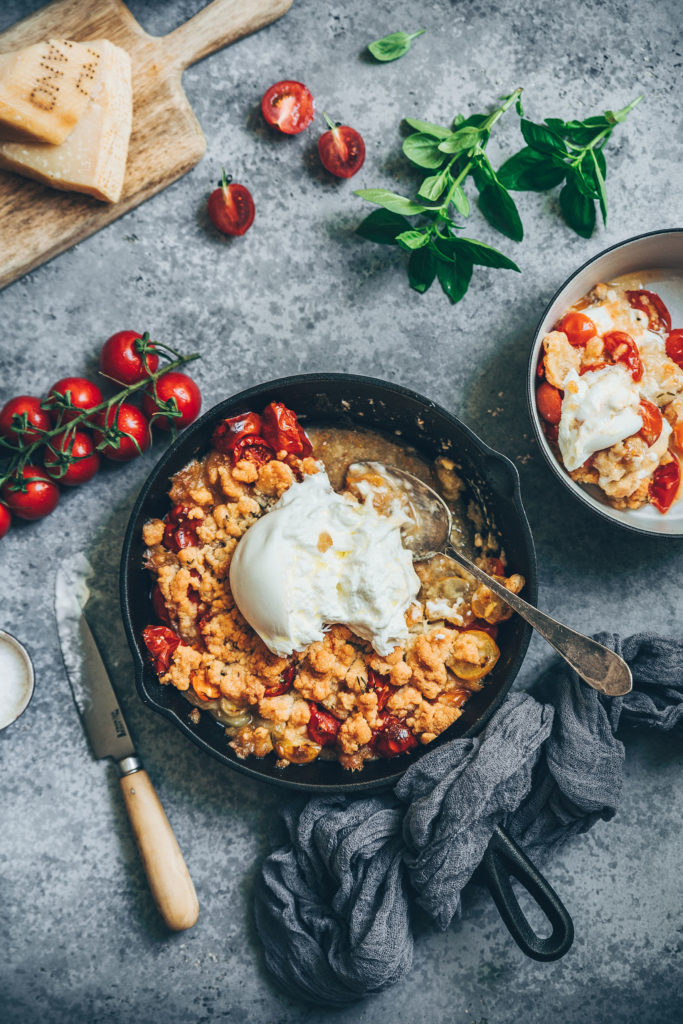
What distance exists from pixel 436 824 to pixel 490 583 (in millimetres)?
717

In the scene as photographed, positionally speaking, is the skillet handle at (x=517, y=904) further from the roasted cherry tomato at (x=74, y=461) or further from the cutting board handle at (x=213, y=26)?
the cutting board handle at (x=213, y=26)

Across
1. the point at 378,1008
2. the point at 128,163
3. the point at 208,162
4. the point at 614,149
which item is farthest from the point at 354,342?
the point at 378,1008

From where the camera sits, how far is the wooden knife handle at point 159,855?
221cm

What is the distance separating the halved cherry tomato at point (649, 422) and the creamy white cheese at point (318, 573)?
785 mm

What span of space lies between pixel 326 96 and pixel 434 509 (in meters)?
1.39

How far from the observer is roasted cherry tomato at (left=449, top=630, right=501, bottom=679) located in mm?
2156

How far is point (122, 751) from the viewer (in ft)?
7.36

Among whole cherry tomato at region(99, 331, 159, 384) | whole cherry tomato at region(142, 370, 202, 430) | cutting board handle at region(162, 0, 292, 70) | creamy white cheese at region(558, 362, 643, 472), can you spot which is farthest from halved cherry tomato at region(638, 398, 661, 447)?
cutting board handle at region(162, 0, 292, 70)

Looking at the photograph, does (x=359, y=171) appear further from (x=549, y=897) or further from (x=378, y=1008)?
(x=378, y=1008)

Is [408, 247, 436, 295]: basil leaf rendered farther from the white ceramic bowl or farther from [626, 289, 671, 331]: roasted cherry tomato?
[626, 289, 671, 331]: roasted cherry tomato

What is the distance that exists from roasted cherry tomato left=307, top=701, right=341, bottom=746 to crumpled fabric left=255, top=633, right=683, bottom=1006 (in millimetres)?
239

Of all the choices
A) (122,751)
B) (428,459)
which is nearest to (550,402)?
(428,459)

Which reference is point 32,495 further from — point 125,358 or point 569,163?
point 569,163

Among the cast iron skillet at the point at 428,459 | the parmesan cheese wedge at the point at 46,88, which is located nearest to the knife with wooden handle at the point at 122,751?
the cast iron skillet at the point at 428,459
